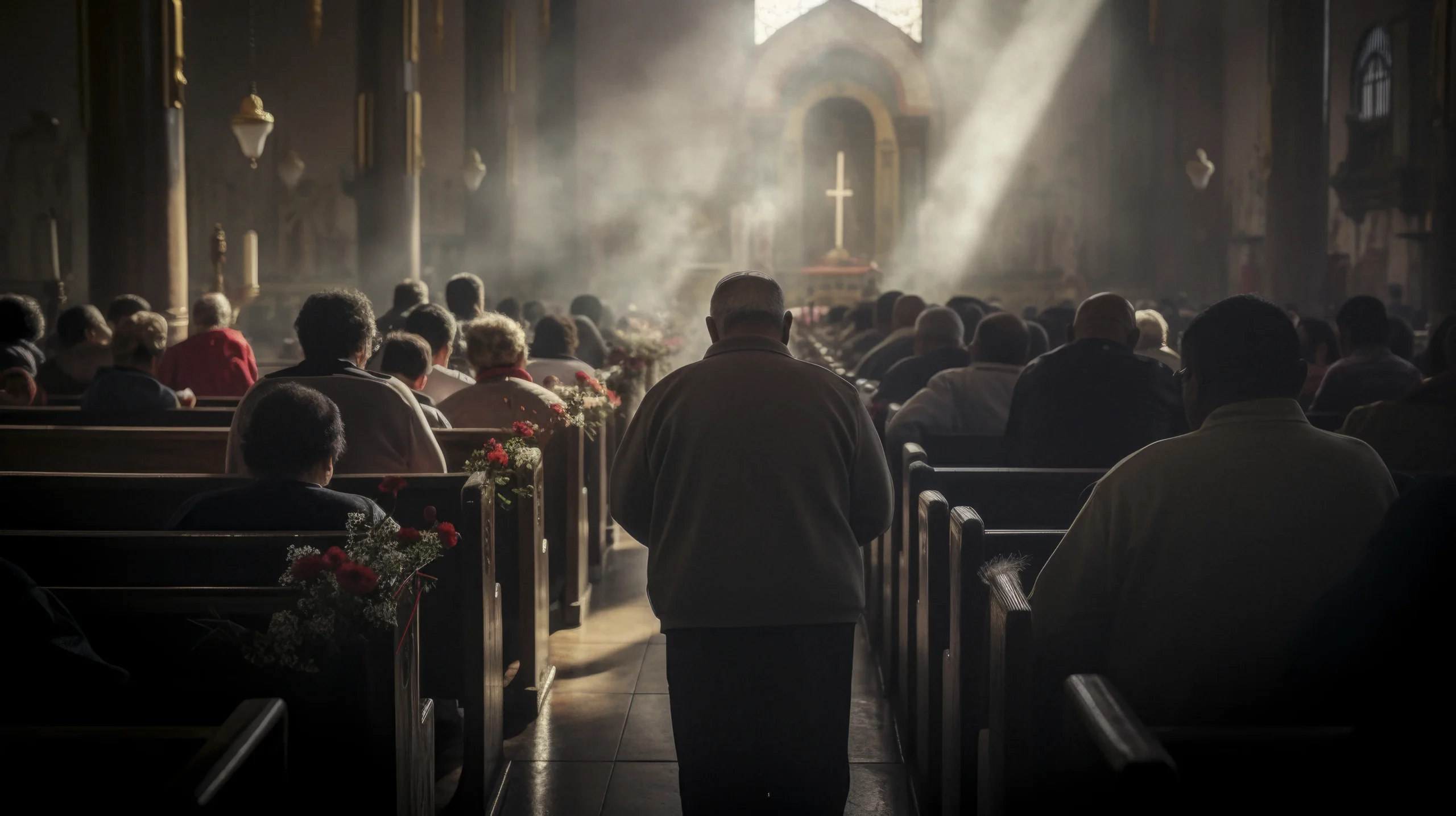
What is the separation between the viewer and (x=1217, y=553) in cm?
248

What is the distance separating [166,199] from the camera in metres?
7.52

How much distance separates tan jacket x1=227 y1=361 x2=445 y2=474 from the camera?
168 inches

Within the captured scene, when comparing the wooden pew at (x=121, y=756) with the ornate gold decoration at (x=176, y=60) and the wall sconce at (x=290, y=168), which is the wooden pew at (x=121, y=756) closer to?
the ornate gold decoration at (x=176, y=60)

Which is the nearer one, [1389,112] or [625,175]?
[1389,112]

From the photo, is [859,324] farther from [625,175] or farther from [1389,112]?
Result: [625,175]

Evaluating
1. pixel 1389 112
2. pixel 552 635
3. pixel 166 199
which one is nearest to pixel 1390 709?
pixel 552 635

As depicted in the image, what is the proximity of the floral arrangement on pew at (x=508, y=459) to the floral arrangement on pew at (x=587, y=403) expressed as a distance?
0.66m

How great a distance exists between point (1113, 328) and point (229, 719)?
11.0 feet

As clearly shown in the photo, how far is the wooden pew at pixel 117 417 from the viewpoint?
5.55 meters

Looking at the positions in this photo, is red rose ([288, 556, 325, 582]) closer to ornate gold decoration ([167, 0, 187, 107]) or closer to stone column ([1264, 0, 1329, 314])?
ornate gold decoration ([167, 0, 187, 107])

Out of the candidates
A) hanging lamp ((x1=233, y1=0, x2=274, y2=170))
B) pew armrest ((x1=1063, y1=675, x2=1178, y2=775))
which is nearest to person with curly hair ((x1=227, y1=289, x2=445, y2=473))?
pew armrest ((x1=1063, y1=675, x2=1178, y2=775))

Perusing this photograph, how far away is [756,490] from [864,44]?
21.4 metres

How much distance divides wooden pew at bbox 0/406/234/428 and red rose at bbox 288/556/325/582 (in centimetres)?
314

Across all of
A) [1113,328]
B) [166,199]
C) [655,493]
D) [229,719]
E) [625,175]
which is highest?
[625,175]
